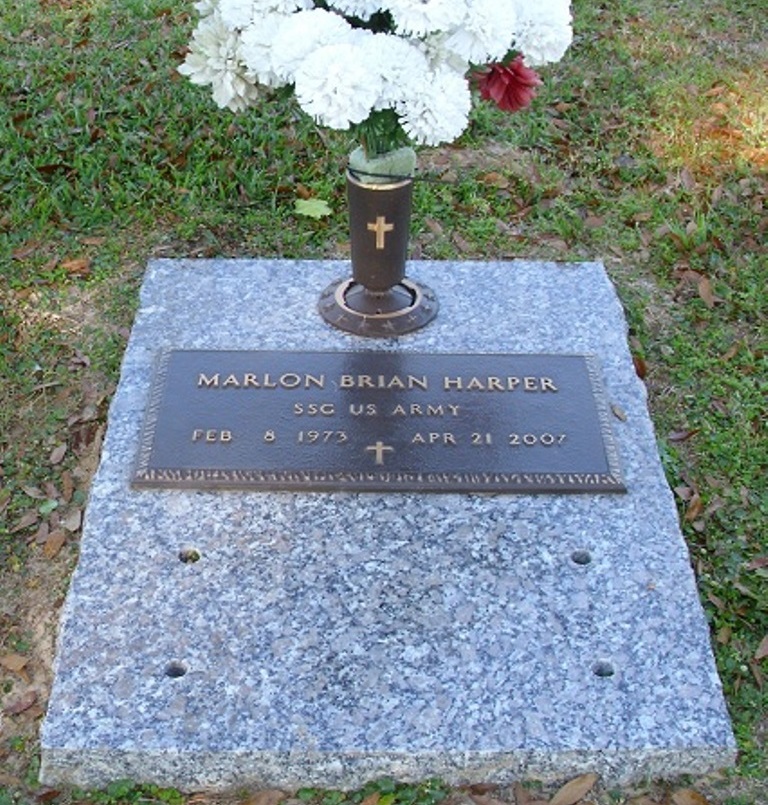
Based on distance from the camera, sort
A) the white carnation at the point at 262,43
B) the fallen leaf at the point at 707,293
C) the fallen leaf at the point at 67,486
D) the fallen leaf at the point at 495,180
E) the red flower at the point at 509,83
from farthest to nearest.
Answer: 1. the fallen leaf at the point at 495,180
2. the fallen leaf at the point at 707,293
3. the fallen leaf at the point at 67,486
4. the red flower at the point at 509,83
5. the white carnation at the point at 262,43

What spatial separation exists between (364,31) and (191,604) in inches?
60.9

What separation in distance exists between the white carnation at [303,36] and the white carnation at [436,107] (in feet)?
0.78

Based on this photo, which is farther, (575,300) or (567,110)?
(567,110)

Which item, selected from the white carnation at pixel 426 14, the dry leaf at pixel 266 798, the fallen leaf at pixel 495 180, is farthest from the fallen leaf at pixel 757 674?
the fallen leaf at pixel 495 180

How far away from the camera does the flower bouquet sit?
2840 millimetres

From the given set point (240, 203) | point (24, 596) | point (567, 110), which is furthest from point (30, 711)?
point (567, 110)

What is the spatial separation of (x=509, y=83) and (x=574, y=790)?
1866 mm

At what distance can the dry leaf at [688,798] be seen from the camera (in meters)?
2.54

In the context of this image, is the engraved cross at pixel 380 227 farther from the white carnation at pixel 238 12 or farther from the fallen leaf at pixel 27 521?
the fallen leaf at pixel 27 521

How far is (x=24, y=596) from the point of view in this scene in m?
3.08

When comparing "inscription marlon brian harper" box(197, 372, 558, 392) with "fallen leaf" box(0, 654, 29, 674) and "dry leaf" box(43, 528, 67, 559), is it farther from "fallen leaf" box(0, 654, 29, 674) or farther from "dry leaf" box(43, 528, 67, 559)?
"fallen leaf" box(0, 654, 29, 674)

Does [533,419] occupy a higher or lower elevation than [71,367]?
higher

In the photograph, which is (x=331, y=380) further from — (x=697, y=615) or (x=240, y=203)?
(x=240, y=203)

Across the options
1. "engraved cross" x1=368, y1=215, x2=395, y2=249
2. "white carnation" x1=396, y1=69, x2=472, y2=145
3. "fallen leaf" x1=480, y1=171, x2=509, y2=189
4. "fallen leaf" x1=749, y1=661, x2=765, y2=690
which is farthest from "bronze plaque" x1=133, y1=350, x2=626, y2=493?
"fallen leaf" x1=480, y1=171, x2=509, y2=189
